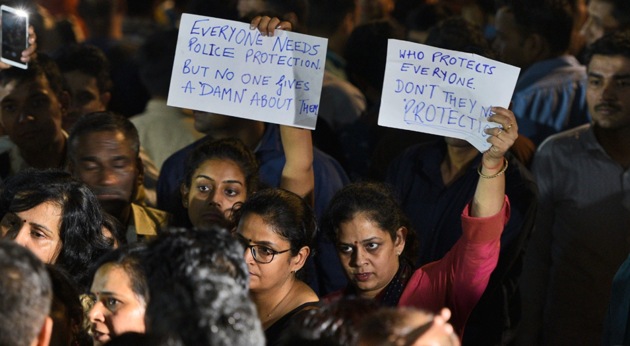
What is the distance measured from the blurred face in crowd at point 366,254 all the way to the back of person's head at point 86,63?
272 cm

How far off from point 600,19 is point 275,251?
3.50m

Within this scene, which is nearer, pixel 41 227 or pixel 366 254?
pixel 41 227

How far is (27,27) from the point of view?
5266 millimetres

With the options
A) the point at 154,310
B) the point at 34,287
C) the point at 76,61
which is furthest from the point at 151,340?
the point at 76,61

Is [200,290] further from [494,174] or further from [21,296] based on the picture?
[494,174]

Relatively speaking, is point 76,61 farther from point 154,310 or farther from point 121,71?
point 154,310

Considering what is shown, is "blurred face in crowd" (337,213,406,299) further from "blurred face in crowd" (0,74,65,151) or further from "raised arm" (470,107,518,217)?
"blurred face in crowd" (0,74,65,151)

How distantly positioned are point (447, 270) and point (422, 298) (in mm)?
130

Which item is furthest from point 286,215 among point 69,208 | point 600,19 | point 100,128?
point 600,19

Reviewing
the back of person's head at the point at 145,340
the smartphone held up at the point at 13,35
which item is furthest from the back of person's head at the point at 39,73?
the back of person's head at the point at 145,340

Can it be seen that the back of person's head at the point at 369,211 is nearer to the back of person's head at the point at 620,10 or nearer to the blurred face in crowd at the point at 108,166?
the blurred face in crowd at the point at 108,166

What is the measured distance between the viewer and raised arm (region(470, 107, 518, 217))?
4.08m

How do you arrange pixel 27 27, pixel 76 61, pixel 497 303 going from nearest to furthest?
pixel 497 303, pixel 27 27, pixel 76 61

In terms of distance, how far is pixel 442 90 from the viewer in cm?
432
